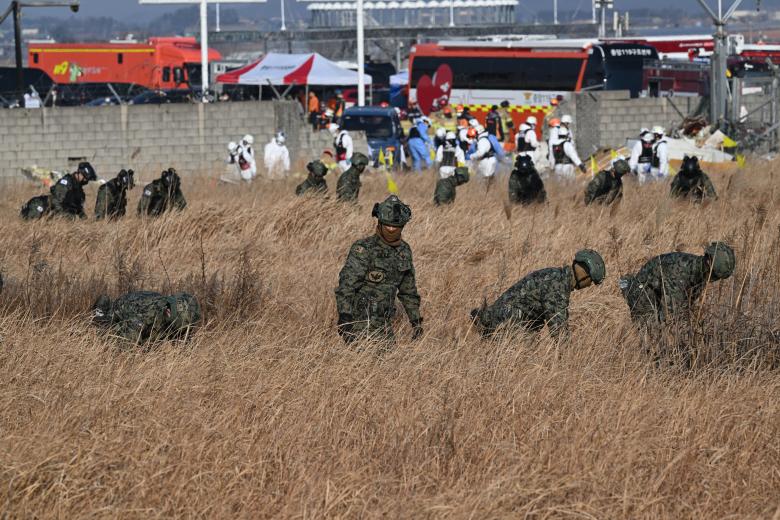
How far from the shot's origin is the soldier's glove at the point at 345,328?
8.12 m

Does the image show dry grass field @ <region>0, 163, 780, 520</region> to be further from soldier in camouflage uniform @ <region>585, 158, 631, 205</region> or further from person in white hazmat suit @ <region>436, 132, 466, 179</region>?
person in white hazmat suit @ <region>436, 132, 466, 179</region>

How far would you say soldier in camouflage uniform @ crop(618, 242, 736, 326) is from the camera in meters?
7.84

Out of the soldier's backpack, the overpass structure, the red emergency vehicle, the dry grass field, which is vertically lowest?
the dry grass field

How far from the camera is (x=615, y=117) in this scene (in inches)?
979

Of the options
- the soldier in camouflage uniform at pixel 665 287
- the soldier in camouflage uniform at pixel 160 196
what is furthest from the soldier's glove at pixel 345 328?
the soldier in camouflage uniform at pixel 160 196

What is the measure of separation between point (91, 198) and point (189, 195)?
1705 mm

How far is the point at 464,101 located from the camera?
36719 millimetres

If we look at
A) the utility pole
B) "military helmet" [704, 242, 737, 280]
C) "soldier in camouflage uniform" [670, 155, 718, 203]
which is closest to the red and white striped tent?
the utility pole

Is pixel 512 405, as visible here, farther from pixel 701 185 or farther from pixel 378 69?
pixel 378 69

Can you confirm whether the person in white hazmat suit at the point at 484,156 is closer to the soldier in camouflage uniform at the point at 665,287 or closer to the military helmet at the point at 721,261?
the soldier in camouflage uniform at the point at 665,287

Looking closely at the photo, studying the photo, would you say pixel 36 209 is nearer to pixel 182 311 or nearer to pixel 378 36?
pixel 182 311

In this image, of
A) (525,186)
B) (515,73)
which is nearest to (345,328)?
(525,186)

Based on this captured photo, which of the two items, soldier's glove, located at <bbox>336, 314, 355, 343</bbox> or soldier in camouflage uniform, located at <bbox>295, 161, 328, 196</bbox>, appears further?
soldier in camouflage uniform, located at <bbox>295, 161, 328, 196</bbox>

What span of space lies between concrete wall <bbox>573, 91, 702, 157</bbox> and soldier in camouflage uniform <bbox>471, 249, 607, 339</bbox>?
17103 mm
